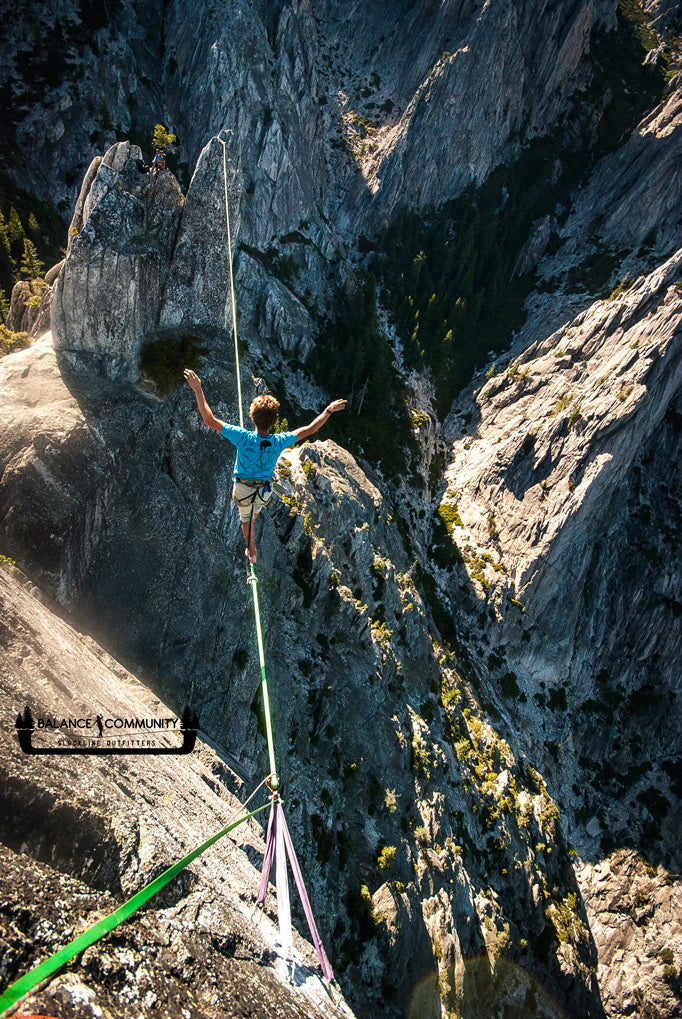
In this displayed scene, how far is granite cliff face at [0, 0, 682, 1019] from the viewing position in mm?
21375

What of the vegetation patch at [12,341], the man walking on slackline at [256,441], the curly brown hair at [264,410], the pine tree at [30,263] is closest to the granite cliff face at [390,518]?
the vegetation patch at [12,341]

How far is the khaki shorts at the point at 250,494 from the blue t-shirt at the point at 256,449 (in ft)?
0.79

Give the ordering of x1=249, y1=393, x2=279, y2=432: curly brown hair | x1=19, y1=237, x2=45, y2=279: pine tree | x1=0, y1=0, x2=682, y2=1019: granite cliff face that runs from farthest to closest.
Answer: x1=19, y1=237, x2=45, y2=279: pine tree
x1=0, y1=0, x2=682, y2=1019: granite cliff face
x1=249, y1=393, x2=279, y2=432: curly brown hair

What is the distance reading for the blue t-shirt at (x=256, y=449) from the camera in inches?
383

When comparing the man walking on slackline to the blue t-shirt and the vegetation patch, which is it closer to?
the blue t-shirt

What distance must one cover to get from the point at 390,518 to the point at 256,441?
37.1 m

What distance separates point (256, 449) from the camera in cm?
1000

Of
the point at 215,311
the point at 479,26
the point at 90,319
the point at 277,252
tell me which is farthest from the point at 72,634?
the point at 479,26

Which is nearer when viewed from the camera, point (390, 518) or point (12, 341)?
point (12, 341)

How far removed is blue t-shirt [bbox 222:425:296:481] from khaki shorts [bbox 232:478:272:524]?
239mm

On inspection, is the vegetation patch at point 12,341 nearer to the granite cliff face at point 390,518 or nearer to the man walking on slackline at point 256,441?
the granite cliff face at point 390,518

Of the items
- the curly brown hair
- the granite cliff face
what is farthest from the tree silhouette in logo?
the curly brown hair

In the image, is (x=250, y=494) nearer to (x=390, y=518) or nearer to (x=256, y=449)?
(x=256, y=449)

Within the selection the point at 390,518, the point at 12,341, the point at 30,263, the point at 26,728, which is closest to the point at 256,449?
the point at 26,728
